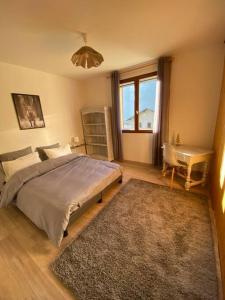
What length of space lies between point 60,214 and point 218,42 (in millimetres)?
3476

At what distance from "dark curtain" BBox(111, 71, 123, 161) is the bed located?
1286 mm

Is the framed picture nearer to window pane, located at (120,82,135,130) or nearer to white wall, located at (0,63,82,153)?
white wall, located at (0,63,82,153)

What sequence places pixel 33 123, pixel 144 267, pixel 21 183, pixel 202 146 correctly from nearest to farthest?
pixel 144 267
pixel 21 183
pixel 202 146
pixel 33 123

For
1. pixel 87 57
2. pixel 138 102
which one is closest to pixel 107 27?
pixel 87 57

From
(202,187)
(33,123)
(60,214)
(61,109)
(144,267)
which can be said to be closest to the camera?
(144,267)

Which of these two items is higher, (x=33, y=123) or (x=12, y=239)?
(x=33, y=123)

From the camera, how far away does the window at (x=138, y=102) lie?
3.17m

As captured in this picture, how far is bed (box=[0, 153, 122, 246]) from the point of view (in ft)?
4.91

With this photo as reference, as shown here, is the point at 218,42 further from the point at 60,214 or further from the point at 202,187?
the point at 60,214

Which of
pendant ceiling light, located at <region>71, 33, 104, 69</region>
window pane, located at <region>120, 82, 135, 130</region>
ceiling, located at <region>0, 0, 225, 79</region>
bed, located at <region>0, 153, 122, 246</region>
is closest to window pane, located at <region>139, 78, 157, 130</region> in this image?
window pane, located at <region>120, 82, 135, 130</region>

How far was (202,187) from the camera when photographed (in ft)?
8.18

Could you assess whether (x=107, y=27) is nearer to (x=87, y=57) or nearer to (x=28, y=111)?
(x=87, y=57)

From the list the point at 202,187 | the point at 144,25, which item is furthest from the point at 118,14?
the point at 202,187

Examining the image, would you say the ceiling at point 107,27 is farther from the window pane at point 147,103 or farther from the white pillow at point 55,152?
the white pillow at point 55,152
